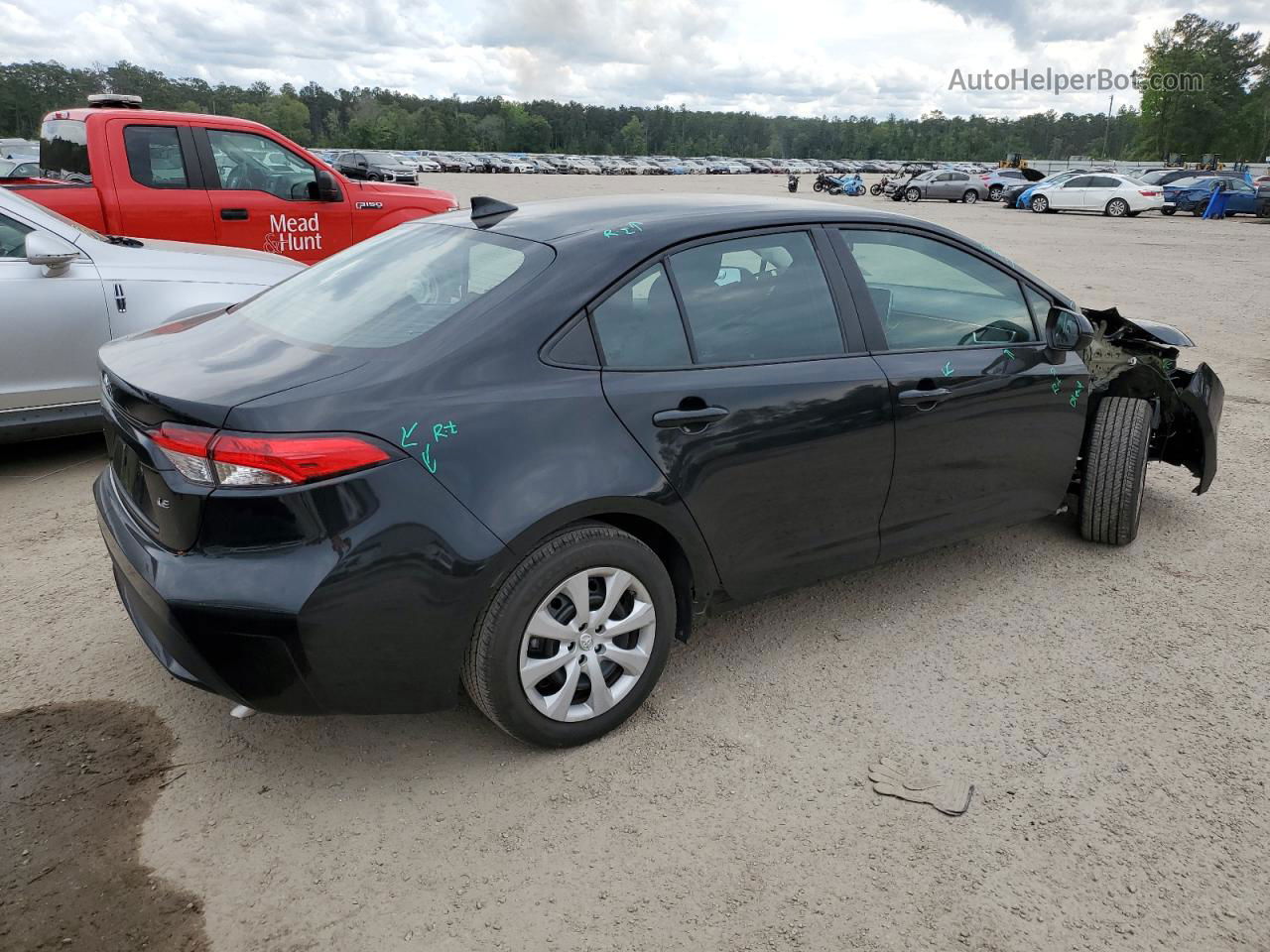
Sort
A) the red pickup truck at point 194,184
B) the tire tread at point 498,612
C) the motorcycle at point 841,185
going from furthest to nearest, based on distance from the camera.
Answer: the motorcycle at point 841,185 → the red pickup truck at point 194,184 → the tire tread at point 498,612

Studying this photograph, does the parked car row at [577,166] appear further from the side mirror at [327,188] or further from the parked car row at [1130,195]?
the side mirror at [327,188]

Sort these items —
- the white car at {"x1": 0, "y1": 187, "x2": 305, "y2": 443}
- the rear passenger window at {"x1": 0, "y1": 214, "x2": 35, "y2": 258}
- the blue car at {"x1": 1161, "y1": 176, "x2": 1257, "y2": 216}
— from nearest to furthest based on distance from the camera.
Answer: the white car at {"x1": 0, "y1": 187, "x2": 305, "y2": 443}
the rear passenger window at {"x1": 0, "y1": 214, "x2": 35, "y2": 258}
the blue car at {"x1": 1161, "y1": 176, "x2": 1257, "y2": 216}

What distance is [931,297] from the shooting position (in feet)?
12.5

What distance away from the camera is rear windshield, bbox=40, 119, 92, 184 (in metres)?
7.07

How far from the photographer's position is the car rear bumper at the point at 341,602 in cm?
239

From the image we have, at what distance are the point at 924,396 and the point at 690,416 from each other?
1049 mm

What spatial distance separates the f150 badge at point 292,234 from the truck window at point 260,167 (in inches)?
7.4

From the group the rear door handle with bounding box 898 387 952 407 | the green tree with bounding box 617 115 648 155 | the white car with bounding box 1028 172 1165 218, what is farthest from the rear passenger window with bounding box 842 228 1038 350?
the green tree with bounding box 617 115 648 155

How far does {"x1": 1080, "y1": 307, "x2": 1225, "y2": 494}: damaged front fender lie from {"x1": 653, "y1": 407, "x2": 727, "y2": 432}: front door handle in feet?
7.10

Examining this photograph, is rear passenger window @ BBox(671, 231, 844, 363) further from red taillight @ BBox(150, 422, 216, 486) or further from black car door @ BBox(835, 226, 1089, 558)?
red taillight @ BBox(150, 422, 216, 486)

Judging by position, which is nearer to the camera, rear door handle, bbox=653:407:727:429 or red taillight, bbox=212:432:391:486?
red taillight, bbox=212:432:391:486

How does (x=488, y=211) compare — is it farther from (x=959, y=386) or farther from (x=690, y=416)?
(x=959, y=386)

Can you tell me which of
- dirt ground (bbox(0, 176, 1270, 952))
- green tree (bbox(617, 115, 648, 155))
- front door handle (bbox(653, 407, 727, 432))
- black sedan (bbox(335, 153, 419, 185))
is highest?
green tree (bbox(617, 115, 648, 155))

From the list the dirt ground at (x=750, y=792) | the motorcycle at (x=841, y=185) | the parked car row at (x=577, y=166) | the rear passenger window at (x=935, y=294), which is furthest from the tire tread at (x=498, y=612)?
the parked car row at (x=577, y=166)
